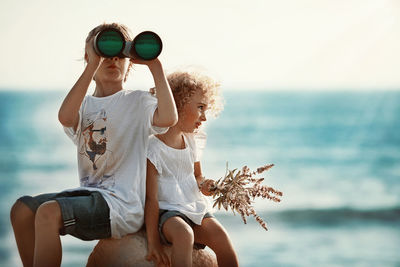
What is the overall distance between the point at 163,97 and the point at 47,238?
36.5 inches

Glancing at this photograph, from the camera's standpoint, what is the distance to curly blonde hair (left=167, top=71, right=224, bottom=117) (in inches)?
164

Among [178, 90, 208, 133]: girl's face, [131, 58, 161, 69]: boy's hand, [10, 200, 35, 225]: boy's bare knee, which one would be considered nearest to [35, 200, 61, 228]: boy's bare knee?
[10, 200, 35, 225]: boy's bare knee

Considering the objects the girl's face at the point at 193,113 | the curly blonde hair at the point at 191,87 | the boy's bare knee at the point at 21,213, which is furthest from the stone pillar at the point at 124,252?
the curly blonde hair at the point at 191,87

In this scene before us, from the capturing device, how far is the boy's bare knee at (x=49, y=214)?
354 cm

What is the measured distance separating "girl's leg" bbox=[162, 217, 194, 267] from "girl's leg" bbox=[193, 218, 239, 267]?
239 mm

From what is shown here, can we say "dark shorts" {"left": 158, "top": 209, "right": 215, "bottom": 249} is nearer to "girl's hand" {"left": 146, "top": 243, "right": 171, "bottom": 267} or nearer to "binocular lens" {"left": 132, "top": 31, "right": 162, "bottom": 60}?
"girl's hand" {"left": 146, "top": 243, "right": 171, "bottom": 267}

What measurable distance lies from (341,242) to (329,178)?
561 centimetres

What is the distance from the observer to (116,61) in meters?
3.93

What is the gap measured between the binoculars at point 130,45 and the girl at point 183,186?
60 centimetres

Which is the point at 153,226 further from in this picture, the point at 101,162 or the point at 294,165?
the point at 294,165

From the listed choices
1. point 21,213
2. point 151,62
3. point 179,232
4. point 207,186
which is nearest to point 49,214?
point 21,213

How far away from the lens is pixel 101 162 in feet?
12.7

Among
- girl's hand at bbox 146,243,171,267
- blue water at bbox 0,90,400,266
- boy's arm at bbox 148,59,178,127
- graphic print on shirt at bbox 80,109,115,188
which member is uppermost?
boy's arm at bbox 148,59,178,127

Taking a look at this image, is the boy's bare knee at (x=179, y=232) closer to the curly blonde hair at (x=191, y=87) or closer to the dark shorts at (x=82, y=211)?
the dark shorts at (x=82, y=211)
